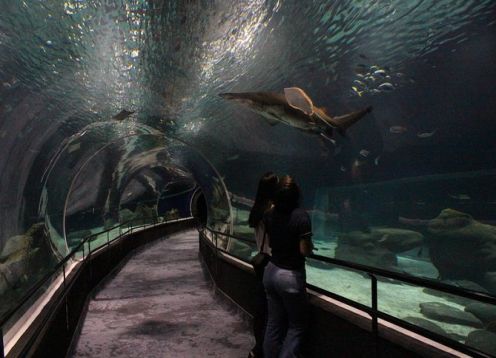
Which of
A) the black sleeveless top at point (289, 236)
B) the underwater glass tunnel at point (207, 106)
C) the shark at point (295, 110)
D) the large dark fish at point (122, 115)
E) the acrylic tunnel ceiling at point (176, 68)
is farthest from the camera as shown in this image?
the large dark fish at point (122, 115)

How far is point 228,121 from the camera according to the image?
1248 centimetres

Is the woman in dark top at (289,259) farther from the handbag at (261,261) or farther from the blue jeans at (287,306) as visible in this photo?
the handbag at (261,261)

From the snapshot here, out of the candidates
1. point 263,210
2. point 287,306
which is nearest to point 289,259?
point 287,306

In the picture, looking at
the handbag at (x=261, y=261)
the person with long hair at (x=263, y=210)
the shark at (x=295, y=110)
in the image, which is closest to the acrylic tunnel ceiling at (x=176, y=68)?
the shark at (x=295, y=110)

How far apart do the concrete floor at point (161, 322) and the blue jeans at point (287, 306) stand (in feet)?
4.27

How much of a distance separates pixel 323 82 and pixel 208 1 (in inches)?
455

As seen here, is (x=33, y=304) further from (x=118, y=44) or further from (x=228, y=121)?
(x=228, y=121)

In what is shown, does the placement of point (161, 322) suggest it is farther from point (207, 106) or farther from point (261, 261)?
point (207, 106)

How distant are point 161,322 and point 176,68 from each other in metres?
4.47

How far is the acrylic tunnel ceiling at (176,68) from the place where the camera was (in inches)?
180

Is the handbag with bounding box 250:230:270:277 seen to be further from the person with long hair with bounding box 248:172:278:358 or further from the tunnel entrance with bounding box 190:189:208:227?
the tunnel entrance with bounding box 190:189:208:227

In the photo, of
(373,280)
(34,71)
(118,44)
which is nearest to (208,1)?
(118,44)

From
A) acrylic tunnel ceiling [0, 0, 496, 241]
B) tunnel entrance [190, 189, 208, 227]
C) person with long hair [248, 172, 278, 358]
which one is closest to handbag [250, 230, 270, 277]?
person with long hair [248, 172, 278, 358]

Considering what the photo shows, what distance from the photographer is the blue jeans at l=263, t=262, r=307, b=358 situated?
2902 millimetres
